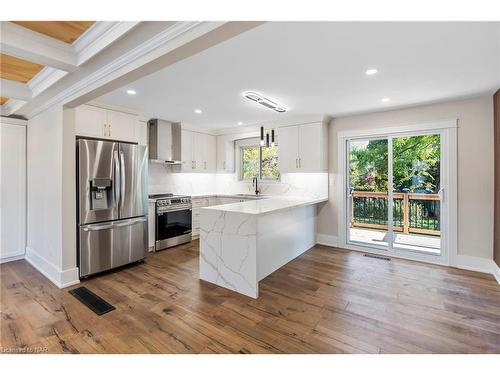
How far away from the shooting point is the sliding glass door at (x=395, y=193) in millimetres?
3939

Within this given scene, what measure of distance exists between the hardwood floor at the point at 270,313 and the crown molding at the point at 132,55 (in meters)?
2.26

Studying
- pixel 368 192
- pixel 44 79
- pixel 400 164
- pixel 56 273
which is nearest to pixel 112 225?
pixel 56 273

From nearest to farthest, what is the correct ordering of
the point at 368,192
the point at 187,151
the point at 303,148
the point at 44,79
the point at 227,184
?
the point at 44,79, the point at 368,192, the point at 303,148, the point at 187,151, the point at 227,184

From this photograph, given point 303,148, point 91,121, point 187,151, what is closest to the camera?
point 91,121

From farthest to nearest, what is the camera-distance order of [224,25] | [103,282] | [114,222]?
1. [114,222]
2. [103,282]
3. [224,25]

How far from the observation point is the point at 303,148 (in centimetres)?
466

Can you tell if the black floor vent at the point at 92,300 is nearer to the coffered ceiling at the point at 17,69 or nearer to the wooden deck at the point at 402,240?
the coffered ceiling at the point at 17,69

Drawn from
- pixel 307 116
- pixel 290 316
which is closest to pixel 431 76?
pixel 307 116

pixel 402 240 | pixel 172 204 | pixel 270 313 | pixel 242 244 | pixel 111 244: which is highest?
pixel 172 204

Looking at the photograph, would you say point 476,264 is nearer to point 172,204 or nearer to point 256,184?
→ point 256,184

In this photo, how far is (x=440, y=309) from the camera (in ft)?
8.05

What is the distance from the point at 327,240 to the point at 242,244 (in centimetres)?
261
